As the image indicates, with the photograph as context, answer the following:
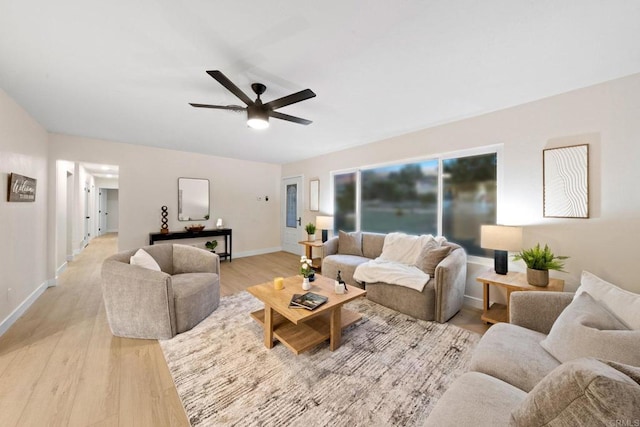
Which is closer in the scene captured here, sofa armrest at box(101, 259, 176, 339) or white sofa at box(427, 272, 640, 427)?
white sofa at box(427, 272, 640, 427)

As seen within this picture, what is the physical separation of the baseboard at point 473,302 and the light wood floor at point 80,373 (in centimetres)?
17

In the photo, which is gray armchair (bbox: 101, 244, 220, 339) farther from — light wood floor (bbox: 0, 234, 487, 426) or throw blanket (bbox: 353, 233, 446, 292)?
throw blanket (bbox: 353, 233, 446, 292)

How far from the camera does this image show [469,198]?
3227mm

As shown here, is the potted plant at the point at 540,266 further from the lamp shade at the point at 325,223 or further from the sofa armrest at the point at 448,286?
the lamp shade at the point at 325,223

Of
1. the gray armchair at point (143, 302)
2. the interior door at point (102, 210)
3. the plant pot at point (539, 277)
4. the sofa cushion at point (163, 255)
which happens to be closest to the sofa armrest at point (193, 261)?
the sofa cushion at point (163, 255)

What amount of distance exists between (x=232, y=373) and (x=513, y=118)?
3904 mm

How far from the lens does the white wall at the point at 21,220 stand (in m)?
2.34

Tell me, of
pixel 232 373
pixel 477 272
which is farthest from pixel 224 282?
pixel 477 272

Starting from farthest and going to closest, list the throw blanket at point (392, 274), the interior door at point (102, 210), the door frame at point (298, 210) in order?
the interior door at point (102, 210) < the door frame at point (298, 210) < the throw blanket at point (392, 274)

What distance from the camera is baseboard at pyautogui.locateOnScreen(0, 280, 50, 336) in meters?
2.30

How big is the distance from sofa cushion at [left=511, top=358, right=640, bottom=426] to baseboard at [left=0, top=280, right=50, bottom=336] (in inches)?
164

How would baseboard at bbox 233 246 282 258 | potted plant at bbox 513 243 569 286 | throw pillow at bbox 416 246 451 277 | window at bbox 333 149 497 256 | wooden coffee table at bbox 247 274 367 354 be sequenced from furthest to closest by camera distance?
baseboard at bbox 233 246 282 258, window at bbox 333 149 497 256, throw pillow at bbox 416 246 451 277, potted plant at bbox 513 243 569 286, wooden coffee table at bbox 247 274 367 354

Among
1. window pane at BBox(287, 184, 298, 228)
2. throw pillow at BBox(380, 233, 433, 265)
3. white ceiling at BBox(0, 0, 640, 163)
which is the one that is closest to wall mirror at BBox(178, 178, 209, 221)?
window pane at BBox(287, 184, 298, 228)

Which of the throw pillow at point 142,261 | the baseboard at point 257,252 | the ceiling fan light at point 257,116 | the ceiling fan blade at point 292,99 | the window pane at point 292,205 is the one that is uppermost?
the ceiling fan blade at point 292,99
